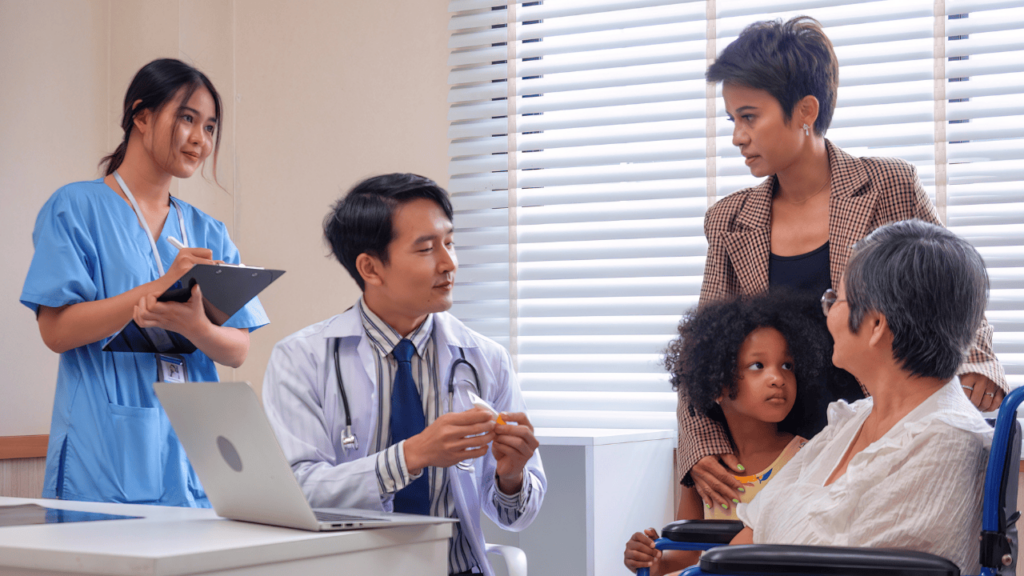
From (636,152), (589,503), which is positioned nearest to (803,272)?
(589,503)

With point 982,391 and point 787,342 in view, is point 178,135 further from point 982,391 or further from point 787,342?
point 982,391

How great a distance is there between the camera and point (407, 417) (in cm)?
175

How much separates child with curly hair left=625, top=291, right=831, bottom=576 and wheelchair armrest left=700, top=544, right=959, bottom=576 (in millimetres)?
658

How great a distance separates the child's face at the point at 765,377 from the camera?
1944 millimetres

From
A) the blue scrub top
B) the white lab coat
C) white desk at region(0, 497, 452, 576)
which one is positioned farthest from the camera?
the blue scrub top

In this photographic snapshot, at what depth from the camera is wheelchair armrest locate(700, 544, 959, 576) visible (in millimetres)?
1239

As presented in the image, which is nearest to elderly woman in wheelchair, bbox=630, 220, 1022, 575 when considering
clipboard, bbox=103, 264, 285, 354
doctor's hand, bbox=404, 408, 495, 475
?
doctor's hand, bbox=404, 408, 495, 475

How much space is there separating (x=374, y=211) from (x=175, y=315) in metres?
0.50

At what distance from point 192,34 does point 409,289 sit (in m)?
2.31

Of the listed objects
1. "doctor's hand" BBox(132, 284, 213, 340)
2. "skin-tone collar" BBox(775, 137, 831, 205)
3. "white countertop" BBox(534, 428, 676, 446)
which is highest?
"skin-tone collar" BBox(775, 137, 831, 205)

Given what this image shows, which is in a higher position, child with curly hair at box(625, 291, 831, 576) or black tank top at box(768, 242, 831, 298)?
black tank top at box(768, 242, 831, 298)

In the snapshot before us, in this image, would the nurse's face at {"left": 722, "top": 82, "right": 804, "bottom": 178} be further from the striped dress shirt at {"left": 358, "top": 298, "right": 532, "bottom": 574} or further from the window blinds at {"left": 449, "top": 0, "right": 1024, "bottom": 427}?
the window blinds at {"left": 449, "top": 0, "right": 1024, "bottom": 427}

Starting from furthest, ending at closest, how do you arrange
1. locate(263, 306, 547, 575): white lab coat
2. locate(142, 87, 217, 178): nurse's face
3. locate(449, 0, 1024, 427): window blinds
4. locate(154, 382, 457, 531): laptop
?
locate(449, 0, 1024, 427): window blinds → locate(142, 87, 217, 178): nurse's face → locate(263, 306, 547, 575): white lab coat → locate(154, 382, 457, 531): laptop

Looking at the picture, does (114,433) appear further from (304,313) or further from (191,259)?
(304,313)
